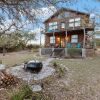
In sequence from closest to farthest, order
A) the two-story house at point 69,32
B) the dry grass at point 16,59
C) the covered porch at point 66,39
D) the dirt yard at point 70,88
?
the dirt yard at point 70,88 → the dry grass at point 16,59 → the two-story house at point 69,32 → the covered porch at point 66,39

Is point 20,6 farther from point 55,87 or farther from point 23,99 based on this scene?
point 55,87

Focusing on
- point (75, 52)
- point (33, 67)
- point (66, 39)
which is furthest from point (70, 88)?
point (66, 39)

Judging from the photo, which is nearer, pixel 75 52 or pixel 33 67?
pixel 33 67

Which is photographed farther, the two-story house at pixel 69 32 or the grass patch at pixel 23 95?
the two-story house at pixel 69 32

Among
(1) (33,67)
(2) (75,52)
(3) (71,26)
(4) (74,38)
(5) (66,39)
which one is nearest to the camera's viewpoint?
(1) (33,67)

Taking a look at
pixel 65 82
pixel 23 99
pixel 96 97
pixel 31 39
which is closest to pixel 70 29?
pixel 31 39

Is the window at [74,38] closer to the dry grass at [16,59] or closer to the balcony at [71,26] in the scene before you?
the balcony at [71,26]

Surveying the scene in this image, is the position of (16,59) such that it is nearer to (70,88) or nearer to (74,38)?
(74,38)

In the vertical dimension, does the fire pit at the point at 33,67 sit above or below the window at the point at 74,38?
below

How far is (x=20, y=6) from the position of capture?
709cm

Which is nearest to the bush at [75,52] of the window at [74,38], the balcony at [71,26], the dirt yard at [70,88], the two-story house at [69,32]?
the two-story house at [69,32]

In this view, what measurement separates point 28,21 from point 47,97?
298 centimetres

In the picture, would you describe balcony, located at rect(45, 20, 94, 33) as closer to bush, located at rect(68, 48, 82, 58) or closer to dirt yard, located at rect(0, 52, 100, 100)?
bush, located at rect(68, 48, 82, 58)

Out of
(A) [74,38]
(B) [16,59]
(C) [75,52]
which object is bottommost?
(B) [16,59]
